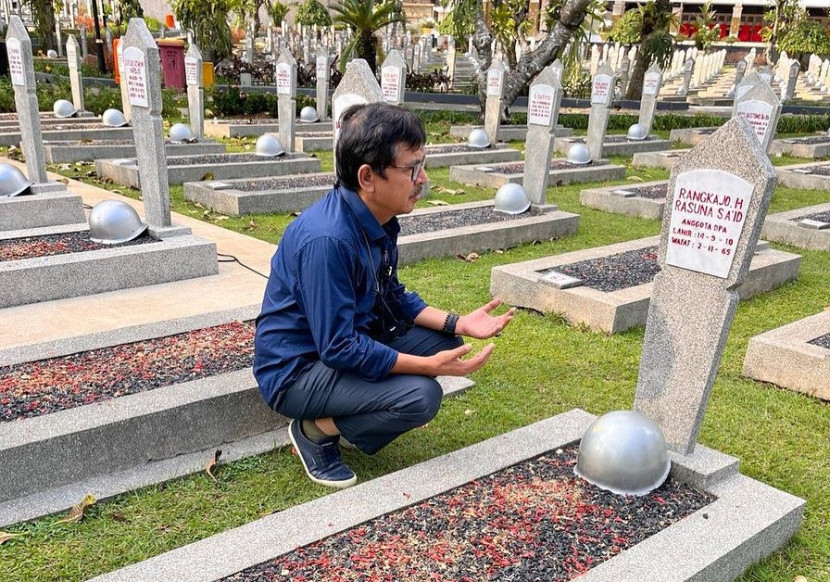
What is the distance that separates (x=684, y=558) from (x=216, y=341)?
2733 mm

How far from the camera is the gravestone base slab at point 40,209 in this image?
7109 millimetres

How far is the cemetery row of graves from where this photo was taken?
9.04 ft

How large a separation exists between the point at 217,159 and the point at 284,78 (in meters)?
1.87

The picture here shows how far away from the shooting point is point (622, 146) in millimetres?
15320

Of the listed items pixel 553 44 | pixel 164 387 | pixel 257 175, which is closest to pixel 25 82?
pixel 257 175

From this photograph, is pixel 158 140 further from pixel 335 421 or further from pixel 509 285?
pixel 335 421

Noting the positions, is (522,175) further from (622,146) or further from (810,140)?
(810,140)

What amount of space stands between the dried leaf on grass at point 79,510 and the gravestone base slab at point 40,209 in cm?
485

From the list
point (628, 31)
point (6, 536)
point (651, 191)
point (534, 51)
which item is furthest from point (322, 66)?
point (628, 31)

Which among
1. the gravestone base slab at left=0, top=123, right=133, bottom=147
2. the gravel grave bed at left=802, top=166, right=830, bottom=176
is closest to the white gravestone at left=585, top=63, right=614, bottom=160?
the gravel grave bed at left=802, top=166, right=830, bottom=176

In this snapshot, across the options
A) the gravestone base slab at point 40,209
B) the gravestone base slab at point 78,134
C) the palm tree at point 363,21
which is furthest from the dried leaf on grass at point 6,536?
the palm tree at point 363,21

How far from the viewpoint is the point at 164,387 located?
3623mm

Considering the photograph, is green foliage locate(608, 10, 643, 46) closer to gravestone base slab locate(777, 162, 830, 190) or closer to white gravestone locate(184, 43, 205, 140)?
gravestone base slab locate(777, 162, 830, 190)

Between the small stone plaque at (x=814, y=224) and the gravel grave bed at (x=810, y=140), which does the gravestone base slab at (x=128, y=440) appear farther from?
the gravel grave bed at (x=810, y=140)
